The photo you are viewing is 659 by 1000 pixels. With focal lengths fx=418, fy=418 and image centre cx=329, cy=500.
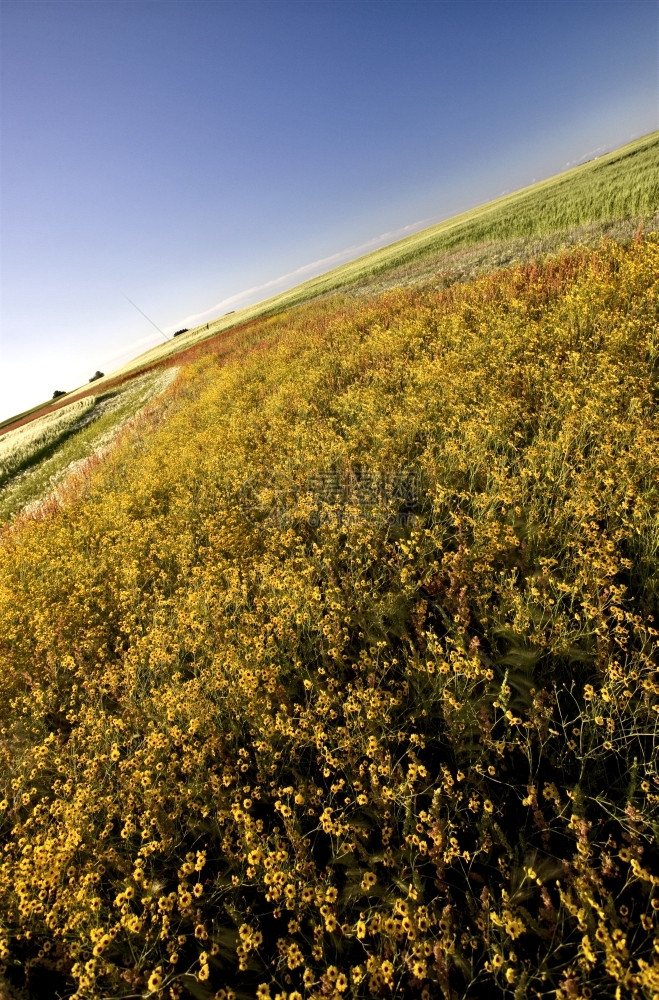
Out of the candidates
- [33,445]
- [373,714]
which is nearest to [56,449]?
[33,445]

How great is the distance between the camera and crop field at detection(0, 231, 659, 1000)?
1.94 metres

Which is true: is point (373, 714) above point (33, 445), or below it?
below

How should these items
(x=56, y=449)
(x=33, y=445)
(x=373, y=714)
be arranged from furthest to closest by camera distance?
(x=33, y=445) → (x=56, y=449) → (x=373, y=714)

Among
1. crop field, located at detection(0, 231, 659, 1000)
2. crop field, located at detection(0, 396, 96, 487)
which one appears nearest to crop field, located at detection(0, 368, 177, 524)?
crop field, located at detection(0, 396, 96, 487)

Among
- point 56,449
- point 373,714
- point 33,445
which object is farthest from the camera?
point 33,445

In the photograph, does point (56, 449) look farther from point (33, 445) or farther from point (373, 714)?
point (373, 714)

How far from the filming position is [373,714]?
2645mm

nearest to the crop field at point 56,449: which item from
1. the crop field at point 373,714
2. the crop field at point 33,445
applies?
the crop field at point 33,445

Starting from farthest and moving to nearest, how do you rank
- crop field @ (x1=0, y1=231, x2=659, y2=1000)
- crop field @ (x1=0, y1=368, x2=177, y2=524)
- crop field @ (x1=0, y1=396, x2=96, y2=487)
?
crop field @ (x1=0, y1=396, x2=96, y2=487) → crop field @ (x1=0, y1=368, x2=177, y2=524) → crop field @ (x1=0, y1=231, x2=659, y2=1000)

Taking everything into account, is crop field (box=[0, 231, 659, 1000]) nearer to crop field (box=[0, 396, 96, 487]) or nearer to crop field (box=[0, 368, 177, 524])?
crop field (box=[0, 368, 177, 524])

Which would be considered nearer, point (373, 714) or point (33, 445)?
point (373, 714)

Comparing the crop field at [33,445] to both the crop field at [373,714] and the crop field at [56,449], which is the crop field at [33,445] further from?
the crop field at [373,714]

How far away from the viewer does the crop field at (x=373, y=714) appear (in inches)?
76.5

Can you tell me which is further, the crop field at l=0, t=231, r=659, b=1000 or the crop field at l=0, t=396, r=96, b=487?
the crop field at l=0, t=396, r=96, b=487
